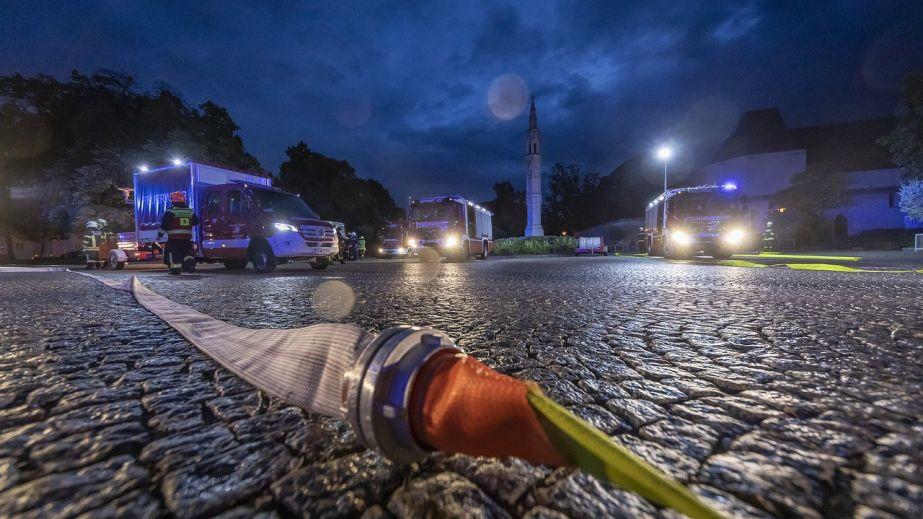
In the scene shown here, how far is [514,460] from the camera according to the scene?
0.94 m

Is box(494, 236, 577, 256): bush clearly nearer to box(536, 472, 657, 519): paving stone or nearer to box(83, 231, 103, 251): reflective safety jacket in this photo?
box(83, 231, 103, 251): reflective safety jacket

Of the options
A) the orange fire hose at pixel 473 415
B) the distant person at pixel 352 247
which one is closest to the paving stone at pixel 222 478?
the orange fire hose at pixel 473 415

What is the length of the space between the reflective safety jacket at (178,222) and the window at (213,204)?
3.49 feet

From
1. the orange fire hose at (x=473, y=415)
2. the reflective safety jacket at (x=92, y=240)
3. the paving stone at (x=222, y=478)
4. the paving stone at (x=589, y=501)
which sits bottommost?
the paving stone at (x=222, y=478)

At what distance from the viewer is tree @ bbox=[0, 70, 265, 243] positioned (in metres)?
18.8

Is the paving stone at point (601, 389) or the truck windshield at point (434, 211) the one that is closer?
the paving stone at point (601, 389)

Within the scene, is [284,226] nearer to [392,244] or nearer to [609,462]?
[609,462]

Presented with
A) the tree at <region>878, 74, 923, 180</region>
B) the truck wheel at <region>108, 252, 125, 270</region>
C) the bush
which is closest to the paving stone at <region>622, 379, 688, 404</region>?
the truck wheel at <region>108, 252, 125, 270</region>

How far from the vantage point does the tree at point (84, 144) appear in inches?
738

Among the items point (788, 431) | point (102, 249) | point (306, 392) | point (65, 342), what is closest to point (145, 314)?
point (65, 342)

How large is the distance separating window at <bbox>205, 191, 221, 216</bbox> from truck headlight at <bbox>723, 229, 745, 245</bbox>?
15689mm

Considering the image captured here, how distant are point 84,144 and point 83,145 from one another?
0.07 metres

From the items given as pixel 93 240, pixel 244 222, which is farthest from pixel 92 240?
pixel 244 222

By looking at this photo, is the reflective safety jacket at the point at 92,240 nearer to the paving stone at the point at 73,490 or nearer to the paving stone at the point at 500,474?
the paving stone at the point at 73,490
